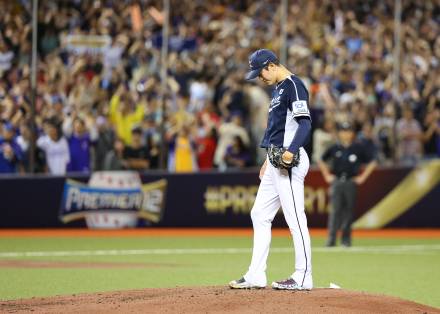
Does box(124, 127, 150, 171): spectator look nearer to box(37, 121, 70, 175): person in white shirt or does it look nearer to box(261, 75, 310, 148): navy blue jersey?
box(37, 121, 70, 175): person in white shirt

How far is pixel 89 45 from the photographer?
59.9ft

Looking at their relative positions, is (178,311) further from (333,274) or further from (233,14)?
(233,14)

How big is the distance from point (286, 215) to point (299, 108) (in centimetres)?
95

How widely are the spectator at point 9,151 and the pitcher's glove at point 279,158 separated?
30.5 feet

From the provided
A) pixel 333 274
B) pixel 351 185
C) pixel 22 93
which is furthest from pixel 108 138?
pixel 333 274

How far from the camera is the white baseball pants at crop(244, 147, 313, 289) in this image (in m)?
8.63

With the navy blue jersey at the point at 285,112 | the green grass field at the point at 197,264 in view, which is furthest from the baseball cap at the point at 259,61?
the green grass field at the point at 197,264

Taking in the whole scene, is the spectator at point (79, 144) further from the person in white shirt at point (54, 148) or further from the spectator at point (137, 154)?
the spectator at point (137, 154)

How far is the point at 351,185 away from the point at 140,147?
4.54 meters

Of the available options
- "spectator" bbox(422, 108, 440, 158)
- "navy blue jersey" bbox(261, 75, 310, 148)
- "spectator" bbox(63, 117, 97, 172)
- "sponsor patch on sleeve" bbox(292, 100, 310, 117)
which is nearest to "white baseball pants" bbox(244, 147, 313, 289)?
"navy blue jersey" bbox(261, 75, 310, 148)

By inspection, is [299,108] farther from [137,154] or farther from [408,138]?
[408,138]

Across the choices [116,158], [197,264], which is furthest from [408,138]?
[197,264]

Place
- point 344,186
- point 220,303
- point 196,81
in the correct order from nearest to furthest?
point 220,303 < point 344,186 < point 196,81

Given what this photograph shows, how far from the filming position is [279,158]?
27.8 feet
